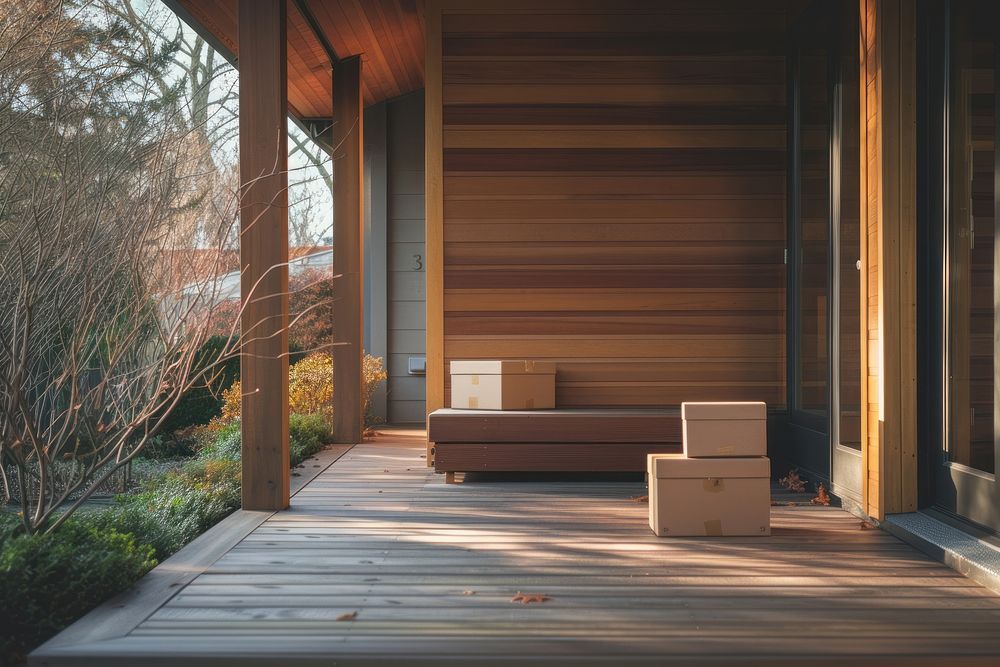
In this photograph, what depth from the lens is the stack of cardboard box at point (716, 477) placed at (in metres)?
3.76

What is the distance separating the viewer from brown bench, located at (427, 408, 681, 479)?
5.23 meters

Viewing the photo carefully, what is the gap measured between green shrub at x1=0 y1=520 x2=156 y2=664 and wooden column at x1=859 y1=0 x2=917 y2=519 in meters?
2.96

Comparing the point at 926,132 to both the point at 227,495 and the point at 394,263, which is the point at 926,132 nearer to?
the point at 227,495

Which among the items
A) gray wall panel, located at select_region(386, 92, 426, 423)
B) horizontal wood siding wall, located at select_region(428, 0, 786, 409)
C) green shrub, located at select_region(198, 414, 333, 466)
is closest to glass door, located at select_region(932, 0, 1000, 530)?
horizontal wood siding wall, located at select_region(428, 0, 786, 409)

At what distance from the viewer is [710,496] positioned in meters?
3.78

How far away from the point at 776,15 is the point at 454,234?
2.41 m

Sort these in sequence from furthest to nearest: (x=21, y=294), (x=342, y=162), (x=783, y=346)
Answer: (x=342, y=162)
(x=783, y=346)
(x=21, y=294)

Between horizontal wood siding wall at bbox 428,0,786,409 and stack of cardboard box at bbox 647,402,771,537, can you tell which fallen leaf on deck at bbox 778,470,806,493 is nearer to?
horizontal wood siding wall at bbox 428,0,786,409

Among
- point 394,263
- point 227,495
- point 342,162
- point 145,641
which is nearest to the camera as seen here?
point 145,641

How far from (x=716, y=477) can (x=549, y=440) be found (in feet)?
5.30

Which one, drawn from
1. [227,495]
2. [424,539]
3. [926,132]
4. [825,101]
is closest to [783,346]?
[825,101]

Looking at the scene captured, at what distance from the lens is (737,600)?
2828mm

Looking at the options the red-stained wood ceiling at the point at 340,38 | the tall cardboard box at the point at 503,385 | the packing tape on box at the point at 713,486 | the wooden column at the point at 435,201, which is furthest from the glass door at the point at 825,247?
the red-stained wood ceiling at the point at 340,38

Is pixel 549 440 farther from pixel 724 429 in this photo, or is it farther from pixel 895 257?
pixel 895 257
